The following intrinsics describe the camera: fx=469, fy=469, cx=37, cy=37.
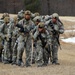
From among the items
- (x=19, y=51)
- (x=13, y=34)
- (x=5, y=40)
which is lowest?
(x=19, y=51)

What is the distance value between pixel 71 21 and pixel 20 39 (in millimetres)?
27011

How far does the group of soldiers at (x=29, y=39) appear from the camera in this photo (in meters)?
17.6

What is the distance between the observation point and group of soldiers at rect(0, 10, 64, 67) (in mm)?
17609

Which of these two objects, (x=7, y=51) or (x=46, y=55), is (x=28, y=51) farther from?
(x=7, y=51)

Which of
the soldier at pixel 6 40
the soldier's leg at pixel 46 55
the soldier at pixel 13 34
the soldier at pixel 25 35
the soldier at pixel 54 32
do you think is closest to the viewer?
the soldier at pixel 25 35

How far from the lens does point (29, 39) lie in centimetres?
1766

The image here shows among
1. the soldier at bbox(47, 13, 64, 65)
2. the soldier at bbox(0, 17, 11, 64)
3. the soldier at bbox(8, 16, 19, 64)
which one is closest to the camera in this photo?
the soldier at bbox(8, 16, 19, 64)

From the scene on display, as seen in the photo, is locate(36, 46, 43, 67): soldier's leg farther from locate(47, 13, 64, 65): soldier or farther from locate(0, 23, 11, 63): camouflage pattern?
locate(0, 23, 11, 63): camouflage pattern

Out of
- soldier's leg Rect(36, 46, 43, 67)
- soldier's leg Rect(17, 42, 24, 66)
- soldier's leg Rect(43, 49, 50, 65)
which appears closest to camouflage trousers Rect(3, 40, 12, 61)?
soldier's leg Rect(17, 42, 24, 66)

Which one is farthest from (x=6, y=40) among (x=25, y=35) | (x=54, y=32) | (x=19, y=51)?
(x=54, y=32)

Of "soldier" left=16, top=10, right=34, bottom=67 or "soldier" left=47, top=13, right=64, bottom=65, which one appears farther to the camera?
"soldier" left=47, top=13, right=64, bottom=65

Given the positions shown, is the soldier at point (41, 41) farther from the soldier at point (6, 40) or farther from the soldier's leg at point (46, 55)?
the soldier at point (6, 40)

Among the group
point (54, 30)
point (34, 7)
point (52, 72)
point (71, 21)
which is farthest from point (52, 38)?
point (34, 7)

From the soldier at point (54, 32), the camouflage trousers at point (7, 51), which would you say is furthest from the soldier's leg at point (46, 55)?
the camouflage trousers at point (7, 51)
